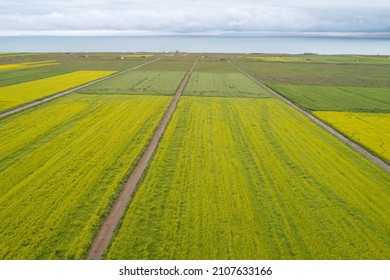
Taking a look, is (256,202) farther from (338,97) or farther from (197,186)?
(338,97)

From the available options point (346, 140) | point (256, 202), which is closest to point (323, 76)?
point (346, 140)

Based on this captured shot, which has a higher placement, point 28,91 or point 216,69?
point 216,69

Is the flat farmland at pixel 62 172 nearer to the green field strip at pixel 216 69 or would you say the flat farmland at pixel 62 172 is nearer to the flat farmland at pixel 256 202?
the flat farmland at pixel 256 202

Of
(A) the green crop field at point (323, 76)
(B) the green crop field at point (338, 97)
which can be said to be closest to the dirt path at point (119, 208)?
(B) the green crop field at point (338, 97)

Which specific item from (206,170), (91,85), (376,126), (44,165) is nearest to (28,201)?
(44,165)

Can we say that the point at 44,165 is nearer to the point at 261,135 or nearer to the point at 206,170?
the point at 206,170

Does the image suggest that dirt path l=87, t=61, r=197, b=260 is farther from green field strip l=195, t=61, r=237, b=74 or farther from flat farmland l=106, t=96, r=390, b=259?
green field strip l=195, t=61, r=237, b=74
